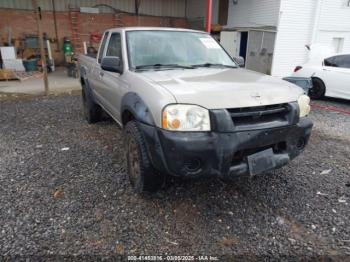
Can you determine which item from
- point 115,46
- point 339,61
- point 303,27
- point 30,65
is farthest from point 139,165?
Answer: point 303,27

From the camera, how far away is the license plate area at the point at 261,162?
2.43m

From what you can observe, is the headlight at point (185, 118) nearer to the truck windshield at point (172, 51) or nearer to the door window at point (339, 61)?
the truck windshield at point (172, 51)

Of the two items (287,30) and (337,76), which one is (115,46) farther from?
(287,30)

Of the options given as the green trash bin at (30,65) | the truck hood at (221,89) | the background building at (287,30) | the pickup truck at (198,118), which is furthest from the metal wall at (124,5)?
the truck hood at (221,89)

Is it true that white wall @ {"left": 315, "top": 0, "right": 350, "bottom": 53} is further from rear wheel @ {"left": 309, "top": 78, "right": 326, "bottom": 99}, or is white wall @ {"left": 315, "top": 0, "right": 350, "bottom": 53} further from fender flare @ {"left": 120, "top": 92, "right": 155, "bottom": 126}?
fender flare @ {"left": 120, "top": 92, "right": 155, "bottom": 126}

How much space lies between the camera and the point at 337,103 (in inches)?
316

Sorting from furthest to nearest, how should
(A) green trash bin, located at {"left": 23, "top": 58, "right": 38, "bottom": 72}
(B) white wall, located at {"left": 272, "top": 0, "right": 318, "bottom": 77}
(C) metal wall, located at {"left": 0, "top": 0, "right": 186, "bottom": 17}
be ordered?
(C) metal wall, located at {"left": 0, "top": 0, "right": 186, "bottom": 17} → (A) green trash bin, located at {"left": 23, "top": 58, "right": 38, "bottom": 72} → (B) white wall, located at {"left": 272, "top": 0, "right": 318, "bottom": 77}

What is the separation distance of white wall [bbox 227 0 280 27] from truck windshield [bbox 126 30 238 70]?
30.2ft

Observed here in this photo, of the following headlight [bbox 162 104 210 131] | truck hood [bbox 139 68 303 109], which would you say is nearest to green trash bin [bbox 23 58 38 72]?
truck hood [bbox 139 68 303 109]

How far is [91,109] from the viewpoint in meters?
5.29

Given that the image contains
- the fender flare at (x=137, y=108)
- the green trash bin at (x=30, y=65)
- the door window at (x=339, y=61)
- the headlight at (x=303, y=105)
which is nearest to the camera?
the fender flare at (x=137, y=108)

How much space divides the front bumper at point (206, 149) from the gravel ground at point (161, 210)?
57 centimetres

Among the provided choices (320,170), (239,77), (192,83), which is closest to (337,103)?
(320,170)

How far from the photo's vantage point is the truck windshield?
3.30 metres
